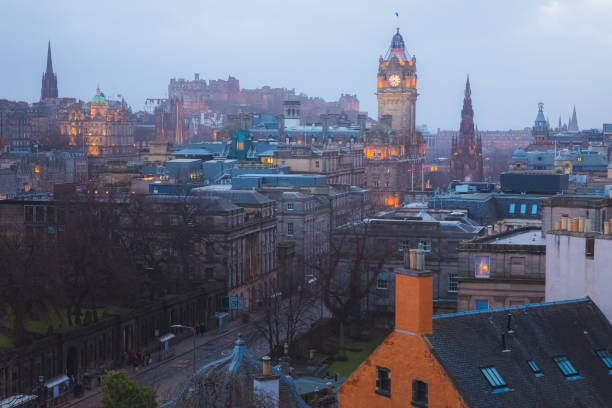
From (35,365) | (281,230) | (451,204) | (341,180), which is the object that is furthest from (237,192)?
(341,180)

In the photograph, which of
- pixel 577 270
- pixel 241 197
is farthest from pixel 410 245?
pixel 577 270

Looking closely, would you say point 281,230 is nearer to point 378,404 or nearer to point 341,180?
point 341,180

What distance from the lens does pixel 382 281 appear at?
87.2 m

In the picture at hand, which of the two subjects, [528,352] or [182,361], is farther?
[182,361]

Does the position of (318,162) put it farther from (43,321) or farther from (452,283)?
(43,321)

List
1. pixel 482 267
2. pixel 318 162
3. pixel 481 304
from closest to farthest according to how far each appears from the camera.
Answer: pixel 481 304
pixel 482 267
pixel 318 162

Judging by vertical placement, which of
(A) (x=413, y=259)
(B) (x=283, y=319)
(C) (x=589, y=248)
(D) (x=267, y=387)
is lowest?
(B) (x=283, y=319)

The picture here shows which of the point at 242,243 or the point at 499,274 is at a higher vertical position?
the point at 499,274

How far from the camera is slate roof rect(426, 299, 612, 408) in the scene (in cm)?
3516

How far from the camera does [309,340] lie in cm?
7469

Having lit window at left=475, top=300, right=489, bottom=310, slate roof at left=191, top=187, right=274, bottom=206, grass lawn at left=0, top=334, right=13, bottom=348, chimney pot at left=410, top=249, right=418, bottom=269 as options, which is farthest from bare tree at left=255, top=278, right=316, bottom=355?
chimney pot at left=410, top=249, right=418, bottom=269

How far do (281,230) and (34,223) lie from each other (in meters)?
28.4

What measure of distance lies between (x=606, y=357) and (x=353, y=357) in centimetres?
3335

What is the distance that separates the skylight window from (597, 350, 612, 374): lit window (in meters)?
1.98
